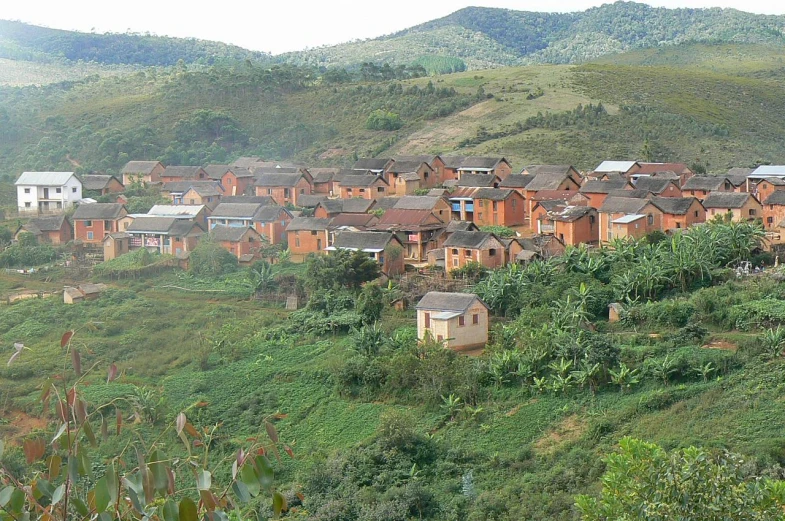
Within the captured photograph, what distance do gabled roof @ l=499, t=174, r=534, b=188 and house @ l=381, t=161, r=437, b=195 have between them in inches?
178

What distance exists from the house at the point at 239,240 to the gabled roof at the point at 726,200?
14.2m

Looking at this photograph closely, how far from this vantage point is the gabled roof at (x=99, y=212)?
132 ft

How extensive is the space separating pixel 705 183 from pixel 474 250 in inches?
457

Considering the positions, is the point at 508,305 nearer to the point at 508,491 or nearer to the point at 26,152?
the point at 508,491

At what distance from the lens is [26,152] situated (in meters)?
58.6

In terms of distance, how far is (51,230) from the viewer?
40281 mm

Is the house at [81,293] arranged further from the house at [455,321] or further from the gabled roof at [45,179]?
the gabled roof at [45,179]

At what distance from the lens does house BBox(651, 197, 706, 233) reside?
33.2 meters

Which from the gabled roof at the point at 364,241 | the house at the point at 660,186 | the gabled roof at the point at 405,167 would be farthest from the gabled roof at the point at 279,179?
the house at the point at 660,186

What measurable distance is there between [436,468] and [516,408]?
2.55 meters

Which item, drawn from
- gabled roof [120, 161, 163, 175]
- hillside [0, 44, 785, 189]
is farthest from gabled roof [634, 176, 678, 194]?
gabled roof [120, 161, 163, 175]

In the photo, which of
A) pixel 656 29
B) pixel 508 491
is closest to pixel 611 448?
pixel 508 491

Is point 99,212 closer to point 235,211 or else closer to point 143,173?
point 235,211

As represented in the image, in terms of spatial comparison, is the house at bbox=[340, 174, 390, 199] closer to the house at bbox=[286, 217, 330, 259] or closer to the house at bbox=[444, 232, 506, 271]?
the house at bbox=[286, 217, 330, 259]
